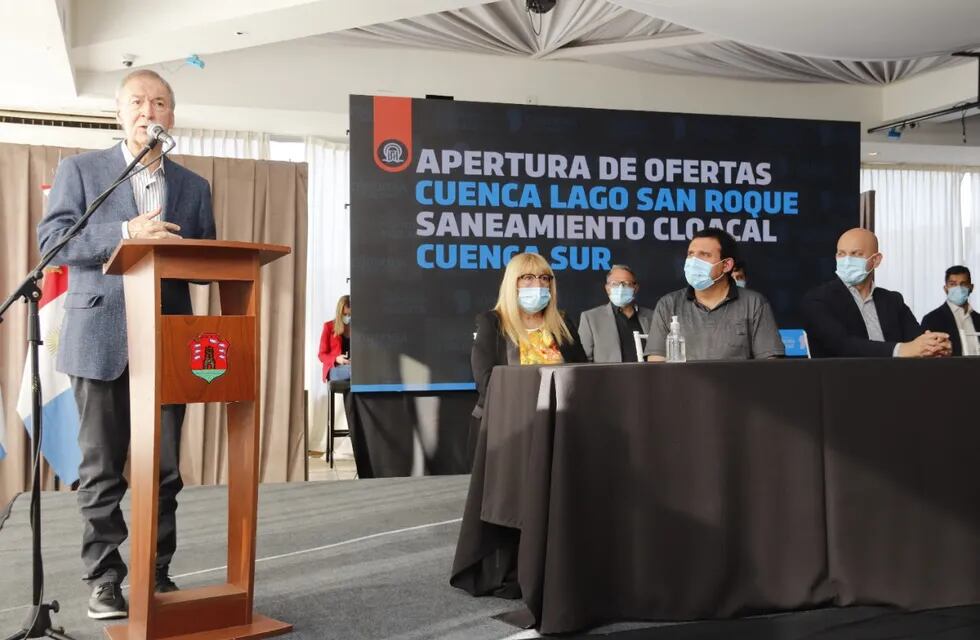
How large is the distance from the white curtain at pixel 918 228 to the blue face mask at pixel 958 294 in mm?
2323

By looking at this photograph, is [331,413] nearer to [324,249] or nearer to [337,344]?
[337,344]

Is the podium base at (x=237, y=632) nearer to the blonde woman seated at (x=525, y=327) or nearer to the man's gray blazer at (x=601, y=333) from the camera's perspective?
the blonde woman seated at (x=525, y=327)

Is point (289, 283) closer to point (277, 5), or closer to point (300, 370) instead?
point (300, 370)

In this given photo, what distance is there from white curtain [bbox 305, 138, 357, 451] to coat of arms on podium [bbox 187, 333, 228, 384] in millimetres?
6145

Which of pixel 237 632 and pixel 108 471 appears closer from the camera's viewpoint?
pixel 237 632

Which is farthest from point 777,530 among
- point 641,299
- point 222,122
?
point 222,122

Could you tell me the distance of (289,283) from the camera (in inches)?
261

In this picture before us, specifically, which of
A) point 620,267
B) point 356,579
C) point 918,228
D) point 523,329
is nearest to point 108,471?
point 356,579

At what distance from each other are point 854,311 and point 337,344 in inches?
190

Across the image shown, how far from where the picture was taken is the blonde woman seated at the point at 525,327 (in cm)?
383

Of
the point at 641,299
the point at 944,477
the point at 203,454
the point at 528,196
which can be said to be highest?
the point at 528,196

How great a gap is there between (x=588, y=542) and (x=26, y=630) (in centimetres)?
137

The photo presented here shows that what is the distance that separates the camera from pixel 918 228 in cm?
949

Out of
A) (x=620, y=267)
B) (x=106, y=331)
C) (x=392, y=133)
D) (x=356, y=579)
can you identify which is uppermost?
(x=392, y=133)
